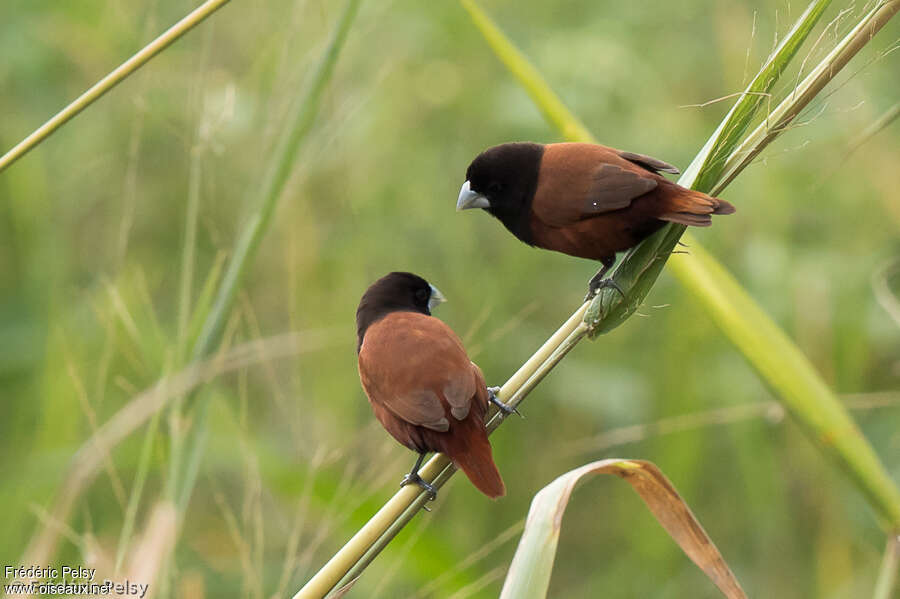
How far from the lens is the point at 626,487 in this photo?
3.86 meters

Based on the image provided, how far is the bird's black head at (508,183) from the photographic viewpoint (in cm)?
231

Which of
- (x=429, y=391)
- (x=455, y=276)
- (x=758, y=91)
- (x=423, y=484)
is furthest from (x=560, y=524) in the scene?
(x=455, y=276)

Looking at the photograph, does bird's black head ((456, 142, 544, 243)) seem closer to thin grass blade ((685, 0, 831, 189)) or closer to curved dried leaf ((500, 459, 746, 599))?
thin grass blade ((685, 0, 831, 189))

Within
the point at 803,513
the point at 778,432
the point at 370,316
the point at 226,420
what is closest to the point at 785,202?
the point at 778,432

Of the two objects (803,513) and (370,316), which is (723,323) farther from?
(803,513)

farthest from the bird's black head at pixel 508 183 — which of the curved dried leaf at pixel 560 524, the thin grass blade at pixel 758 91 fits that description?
the curved dried leaf at pixel 560 524

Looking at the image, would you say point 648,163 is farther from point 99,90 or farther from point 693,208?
point 99,90

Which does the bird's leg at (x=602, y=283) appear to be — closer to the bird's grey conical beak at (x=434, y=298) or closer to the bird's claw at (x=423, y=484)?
the bird's claw at (x=423, y=484)

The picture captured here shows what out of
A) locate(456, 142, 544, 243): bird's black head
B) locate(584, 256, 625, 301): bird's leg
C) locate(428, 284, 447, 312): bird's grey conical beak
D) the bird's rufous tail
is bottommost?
the bird's rufous tail

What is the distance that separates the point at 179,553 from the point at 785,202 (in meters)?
2.41

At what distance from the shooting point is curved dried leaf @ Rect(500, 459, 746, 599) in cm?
125

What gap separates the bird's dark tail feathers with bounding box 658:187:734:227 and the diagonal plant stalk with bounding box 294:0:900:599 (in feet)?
0.12

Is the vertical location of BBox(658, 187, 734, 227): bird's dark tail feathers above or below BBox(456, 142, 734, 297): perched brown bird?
below

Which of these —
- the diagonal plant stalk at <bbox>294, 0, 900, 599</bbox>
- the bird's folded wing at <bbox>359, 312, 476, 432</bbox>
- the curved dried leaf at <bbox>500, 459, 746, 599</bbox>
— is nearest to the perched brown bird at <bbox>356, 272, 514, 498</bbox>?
the bird's folded wing at <bbox>359, 312, 476, 432</bbox>
